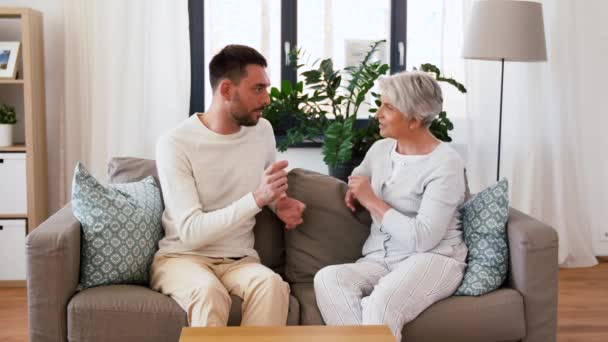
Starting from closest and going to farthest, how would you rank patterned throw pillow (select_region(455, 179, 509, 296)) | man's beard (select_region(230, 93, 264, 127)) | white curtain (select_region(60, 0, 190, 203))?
patterned throw pillow (select_region(455, 179, 509, 296)) < man's beard (select_region(230, 93, 264, 127)) < white curtain (select_region(60, 0, 190, 203))

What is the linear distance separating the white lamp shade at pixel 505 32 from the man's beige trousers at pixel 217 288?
1908 mm

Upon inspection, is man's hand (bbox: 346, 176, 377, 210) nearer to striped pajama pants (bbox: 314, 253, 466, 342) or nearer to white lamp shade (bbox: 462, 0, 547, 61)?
striped pajama pants (bbox: 314, 253, 466, 342)

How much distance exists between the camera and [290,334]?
2.06 m

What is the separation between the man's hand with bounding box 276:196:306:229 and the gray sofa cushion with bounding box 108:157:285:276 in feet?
0.37

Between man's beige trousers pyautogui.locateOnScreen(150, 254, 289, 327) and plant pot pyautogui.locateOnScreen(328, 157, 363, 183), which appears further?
plant pot pyautogui.locateOnScreen(328, 157, 363, 183)

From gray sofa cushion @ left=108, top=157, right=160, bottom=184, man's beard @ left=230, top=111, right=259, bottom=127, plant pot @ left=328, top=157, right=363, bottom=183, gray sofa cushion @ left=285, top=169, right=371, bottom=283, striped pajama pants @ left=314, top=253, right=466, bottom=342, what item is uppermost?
man's beard @ left=230, top=111, right=259, bottom=127

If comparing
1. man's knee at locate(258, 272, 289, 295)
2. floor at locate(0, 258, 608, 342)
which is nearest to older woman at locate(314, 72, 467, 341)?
man's knee at locate(258, 272, 289, 295)

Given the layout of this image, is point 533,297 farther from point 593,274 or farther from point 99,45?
point 99,45

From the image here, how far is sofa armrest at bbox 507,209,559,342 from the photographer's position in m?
2.62

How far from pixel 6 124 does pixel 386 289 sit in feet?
8.40

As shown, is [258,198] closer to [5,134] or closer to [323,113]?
[323,113]

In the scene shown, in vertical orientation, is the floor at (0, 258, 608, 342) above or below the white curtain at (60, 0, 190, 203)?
below

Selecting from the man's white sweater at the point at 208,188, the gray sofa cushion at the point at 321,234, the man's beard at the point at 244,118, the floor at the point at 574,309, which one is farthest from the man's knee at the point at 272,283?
the floor at the point at 574,309

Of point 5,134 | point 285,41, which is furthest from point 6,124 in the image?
point 285,41
